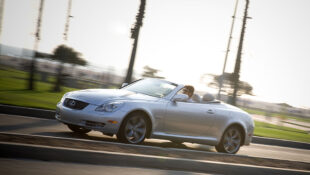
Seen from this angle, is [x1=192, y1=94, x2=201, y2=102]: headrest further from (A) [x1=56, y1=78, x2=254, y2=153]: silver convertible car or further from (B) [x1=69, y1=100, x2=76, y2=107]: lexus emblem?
(B) [x1=69, y1=100, x2=76, y2=107]: lexus emblem

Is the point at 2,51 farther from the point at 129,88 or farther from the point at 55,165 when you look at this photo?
the point at 55,165

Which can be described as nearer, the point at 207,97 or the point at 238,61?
the point at 207,97

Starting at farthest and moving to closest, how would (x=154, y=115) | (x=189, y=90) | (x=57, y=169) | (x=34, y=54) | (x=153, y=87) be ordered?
(x=34, y=54), (x=189, y=90), (x=153, y=87), (x=154, y=115), (x=57, y=169)

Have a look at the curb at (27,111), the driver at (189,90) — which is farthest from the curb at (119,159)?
the curb at (27,111)

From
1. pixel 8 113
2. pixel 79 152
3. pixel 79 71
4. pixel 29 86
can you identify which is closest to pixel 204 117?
pixel 79 152

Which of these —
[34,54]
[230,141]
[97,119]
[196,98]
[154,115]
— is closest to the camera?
[97,119]

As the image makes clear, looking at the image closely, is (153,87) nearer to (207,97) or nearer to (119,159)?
(207,97)

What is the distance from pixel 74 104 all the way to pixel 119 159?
7.44ft

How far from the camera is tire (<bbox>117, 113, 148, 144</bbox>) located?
8.10 metres

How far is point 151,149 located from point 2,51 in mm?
25382

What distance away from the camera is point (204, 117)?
366 inches

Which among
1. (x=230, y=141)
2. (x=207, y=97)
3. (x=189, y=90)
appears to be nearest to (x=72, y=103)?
(x=189, y=90)

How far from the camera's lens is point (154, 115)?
8.48 m

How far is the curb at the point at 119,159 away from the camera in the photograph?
5.65m
